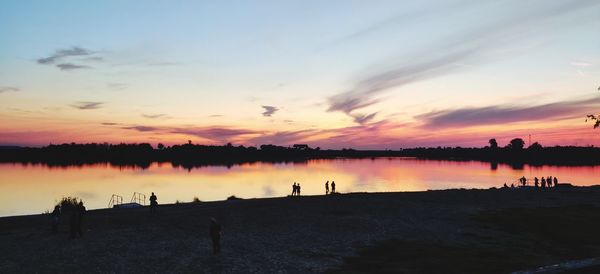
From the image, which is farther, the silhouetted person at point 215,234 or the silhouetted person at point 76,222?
the silhouetted person at point 76,222

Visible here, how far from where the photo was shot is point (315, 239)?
87.2 feet

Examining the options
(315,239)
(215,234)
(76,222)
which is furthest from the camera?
(76,222)

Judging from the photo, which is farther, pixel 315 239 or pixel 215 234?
pixel 315 239

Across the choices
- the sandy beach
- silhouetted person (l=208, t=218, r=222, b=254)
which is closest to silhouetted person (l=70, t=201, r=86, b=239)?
the sandy beach

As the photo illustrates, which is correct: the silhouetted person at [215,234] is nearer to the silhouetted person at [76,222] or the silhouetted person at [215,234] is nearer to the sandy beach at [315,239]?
the sandy beach at [315,239]

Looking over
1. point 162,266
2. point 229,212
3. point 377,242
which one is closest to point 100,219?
point 229,212

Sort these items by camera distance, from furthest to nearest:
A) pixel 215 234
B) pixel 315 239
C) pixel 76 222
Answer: pixel 76 222, pixel 315 239, pixel 215 234

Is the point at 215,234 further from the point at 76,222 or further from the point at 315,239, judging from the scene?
the point at 76,222

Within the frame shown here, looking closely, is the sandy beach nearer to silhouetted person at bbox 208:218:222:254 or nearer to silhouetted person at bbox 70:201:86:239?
silhouetted person at bbox 70:201:86:239

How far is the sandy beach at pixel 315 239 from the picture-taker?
20.0 m

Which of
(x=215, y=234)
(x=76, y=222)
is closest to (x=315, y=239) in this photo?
(x=215, y=234)

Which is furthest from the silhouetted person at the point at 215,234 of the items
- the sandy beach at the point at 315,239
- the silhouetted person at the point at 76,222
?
the silhouetted person at the point at 76,222

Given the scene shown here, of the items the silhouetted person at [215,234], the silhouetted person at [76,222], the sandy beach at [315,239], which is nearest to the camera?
the sandy beach at [315,239]

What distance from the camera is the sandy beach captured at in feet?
65.7
